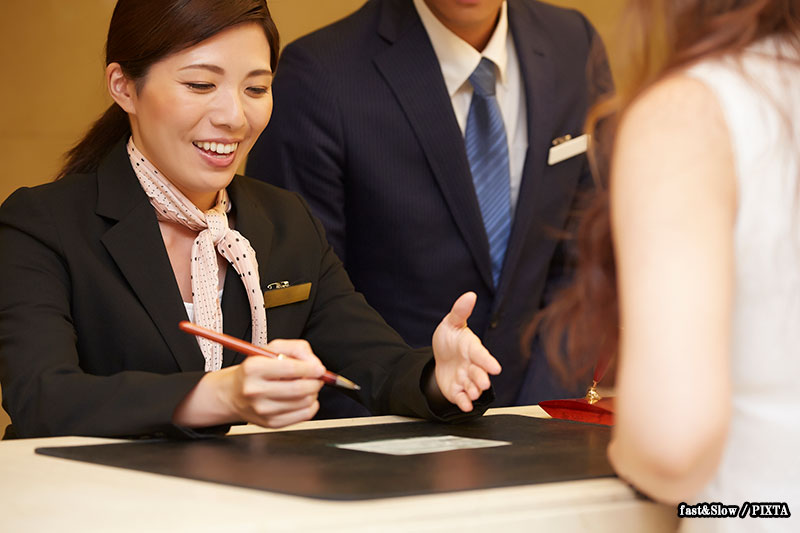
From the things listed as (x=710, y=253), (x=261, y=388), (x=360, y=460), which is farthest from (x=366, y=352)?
(x=710, y=253)

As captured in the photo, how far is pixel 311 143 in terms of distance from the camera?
2473mm

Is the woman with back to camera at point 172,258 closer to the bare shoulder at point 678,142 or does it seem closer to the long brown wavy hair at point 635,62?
the long brown wavy hair at point 635,62

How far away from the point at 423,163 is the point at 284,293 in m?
0.59

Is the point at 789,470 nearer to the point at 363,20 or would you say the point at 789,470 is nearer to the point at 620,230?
the point at 620,230

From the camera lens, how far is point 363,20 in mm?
2623

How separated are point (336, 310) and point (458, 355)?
508mm

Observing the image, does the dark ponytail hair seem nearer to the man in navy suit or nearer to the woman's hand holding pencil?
the man in navy suit

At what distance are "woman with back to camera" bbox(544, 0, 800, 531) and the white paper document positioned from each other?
37 cm

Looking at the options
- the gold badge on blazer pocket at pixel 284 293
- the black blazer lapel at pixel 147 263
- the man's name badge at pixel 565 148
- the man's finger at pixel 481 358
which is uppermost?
the man's name badge at pixel 565 148

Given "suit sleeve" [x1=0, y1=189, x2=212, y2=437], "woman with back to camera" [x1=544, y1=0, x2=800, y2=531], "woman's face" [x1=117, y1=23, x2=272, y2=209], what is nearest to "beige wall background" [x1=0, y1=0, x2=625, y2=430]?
"woman's face" [x1=117, y1=23, x2=272, y2=209]

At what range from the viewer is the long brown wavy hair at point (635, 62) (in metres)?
1.05

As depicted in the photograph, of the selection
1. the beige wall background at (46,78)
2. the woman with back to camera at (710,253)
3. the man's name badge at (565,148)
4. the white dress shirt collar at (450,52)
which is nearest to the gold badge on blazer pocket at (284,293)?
the white dress shirt collar at (450,52)

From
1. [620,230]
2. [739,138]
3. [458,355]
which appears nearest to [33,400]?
[458,355]

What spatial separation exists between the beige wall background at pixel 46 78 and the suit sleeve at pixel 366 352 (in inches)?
96.0
